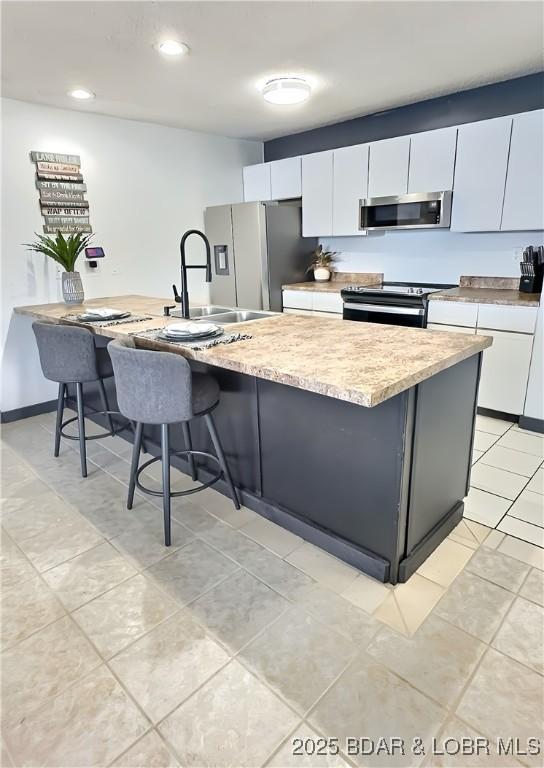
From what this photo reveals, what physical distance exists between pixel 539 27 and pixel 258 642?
132 inches

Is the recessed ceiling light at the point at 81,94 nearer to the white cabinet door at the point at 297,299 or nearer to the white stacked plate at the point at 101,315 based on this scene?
the white stacked plate at the point at 101,315

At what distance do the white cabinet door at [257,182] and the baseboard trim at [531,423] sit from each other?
343cm

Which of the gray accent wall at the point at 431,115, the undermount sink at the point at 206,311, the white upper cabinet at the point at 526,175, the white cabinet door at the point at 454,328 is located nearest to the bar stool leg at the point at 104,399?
the undermount sink at the point at 206,311

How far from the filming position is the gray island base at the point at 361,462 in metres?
1.67

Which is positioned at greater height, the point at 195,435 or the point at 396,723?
the point at 195,435

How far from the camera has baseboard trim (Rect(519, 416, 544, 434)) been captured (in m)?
3.17

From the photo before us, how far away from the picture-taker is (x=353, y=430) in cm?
173

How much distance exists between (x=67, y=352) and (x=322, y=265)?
10.00 feet

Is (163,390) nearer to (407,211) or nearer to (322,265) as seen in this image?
(407,211)

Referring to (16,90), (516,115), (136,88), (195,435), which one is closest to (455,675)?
(195,435)

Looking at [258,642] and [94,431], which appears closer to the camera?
[258,642]

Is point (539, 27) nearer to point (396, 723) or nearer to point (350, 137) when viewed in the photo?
point (350, 137)

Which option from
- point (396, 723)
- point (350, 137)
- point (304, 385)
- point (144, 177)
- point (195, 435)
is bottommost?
point (396, 723)

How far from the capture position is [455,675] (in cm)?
141
